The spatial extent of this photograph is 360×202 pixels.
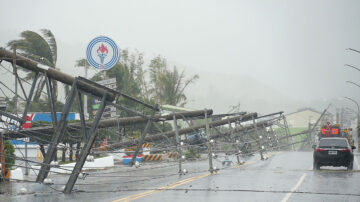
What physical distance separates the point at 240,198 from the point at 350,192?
148 inches

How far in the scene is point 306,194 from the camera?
49.9 feet

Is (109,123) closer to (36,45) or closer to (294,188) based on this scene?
(294,188)

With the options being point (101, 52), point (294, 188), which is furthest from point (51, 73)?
point (101, 52)

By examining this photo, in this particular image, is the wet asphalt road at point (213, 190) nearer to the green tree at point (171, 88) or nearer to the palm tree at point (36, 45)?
the palm tree at point (36, 45)

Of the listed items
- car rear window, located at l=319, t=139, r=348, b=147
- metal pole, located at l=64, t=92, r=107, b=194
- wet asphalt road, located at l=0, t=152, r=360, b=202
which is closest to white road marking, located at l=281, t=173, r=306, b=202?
wet asphalt road, located at l=0, t=152, r=360, b=202

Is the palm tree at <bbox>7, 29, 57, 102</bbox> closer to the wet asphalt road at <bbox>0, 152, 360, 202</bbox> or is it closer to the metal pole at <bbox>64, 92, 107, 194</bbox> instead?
the wet asphalt road at <bbox>0, 152, 360, 202</bbox>

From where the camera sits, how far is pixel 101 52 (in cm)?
2897

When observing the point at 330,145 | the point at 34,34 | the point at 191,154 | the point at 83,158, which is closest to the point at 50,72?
the point at 83,158

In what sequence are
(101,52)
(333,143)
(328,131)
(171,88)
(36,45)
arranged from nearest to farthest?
(333,143), (101,52), (328,131), (36,45), (171,88)

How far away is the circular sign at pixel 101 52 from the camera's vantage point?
28.8m

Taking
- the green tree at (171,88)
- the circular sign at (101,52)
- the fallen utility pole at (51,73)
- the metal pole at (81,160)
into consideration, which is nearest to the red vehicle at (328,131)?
the circular sign at (101,52)

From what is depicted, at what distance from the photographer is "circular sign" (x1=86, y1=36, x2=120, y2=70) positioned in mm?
28766

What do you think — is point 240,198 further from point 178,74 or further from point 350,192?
point 178,74

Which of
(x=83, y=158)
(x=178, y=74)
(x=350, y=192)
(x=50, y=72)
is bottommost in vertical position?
(x=350, y=192)
